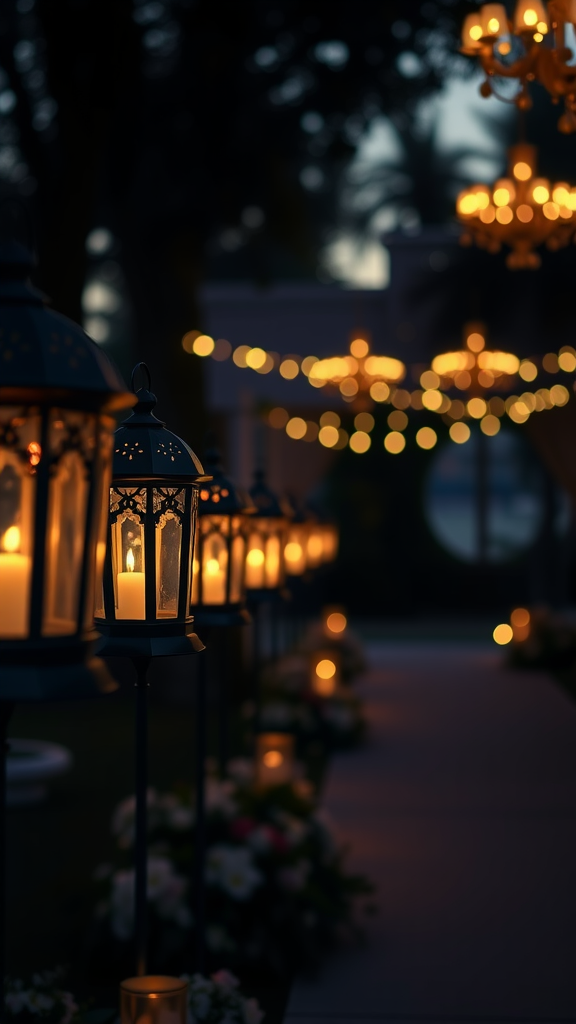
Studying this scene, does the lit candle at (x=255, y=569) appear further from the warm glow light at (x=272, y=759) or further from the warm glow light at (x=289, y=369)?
the warm glow light at (x=289, y=369)

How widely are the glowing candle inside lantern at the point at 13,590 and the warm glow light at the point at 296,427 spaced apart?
733 inches

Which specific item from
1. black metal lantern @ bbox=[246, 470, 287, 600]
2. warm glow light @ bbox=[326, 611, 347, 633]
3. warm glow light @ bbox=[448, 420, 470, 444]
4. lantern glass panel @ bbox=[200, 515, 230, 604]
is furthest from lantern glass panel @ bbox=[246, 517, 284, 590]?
warm glow light @ bbox=[448, 420, 470, 444]

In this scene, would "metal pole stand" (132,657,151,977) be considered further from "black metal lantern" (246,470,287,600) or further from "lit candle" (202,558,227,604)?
"black metal lantern" (246,470,287,600)

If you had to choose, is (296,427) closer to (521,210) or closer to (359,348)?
(359,348)

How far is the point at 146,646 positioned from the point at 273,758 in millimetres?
5053

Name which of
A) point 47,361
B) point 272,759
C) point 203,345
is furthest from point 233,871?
point 203,345

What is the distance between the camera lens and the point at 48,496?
2.21 metres

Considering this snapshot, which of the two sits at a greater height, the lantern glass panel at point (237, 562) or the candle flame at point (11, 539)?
the lantern glass panel at point (237, 562)

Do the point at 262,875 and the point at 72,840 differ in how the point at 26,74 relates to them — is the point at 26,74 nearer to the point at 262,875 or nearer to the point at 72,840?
the point at 72,840

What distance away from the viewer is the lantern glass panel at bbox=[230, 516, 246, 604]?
4.92m

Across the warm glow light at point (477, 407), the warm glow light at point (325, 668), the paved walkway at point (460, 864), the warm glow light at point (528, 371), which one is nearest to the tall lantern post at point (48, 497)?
the paved walkway at point (460, 864)

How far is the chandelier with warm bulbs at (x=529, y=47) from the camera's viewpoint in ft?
19.0

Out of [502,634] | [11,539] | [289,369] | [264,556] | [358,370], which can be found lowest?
[11,539]

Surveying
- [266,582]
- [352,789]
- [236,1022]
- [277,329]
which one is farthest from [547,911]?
[277,329]
